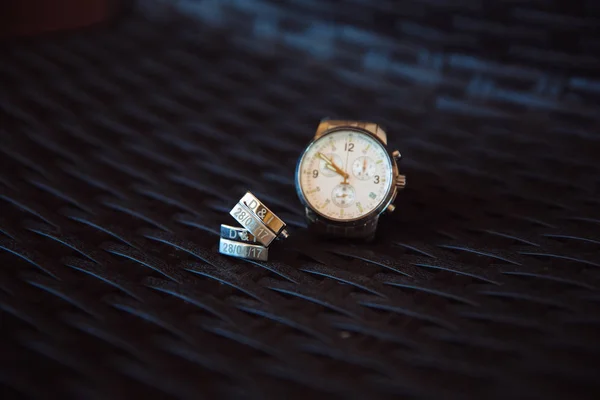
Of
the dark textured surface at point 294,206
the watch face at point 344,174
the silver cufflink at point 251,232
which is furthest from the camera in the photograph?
the watch face at point 344,174

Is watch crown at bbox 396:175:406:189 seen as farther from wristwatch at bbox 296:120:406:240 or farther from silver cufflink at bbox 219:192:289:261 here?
silver cufflink at bbox 219:192:289:261

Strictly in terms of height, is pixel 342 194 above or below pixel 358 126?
below

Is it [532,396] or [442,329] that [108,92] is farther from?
[532,396]

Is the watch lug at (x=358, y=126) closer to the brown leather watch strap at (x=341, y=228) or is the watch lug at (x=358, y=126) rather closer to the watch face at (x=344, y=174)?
the watch face at (x=344, y=174)

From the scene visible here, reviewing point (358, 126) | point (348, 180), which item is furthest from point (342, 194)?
point (358, 126)

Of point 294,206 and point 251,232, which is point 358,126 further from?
point 251,232

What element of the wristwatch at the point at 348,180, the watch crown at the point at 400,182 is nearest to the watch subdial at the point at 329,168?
the wristwatch at the point at 348,180

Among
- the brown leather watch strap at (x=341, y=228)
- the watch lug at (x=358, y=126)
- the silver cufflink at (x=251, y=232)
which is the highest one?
the watch lug at (x=358, y=126)
